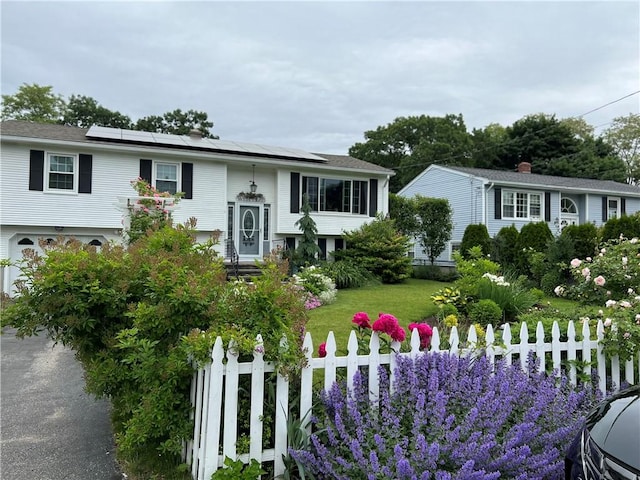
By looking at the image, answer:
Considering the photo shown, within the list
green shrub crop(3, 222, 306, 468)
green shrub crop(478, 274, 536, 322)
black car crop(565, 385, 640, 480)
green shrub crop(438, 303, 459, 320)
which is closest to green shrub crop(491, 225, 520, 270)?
green shrub crop(478, 274, 536, 322)

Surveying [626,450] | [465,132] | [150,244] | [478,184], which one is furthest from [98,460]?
[465,132]

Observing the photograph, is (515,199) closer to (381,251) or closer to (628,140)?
(381,251)

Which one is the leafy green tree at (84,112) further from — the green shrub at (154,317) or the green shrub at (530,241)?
the green shrub at (154,317)

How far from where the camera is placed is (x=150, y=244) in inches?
130

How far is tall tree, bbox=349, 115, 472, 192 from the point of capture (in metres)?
37.2

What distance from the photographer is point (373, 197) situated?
1688 centimetres

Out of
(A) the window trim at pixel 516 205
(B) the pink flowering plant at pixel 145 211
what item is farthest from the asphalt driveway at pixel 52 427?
(A) the window trim at pixel 516 205

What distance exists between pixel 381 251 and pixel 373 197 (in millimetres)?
3290

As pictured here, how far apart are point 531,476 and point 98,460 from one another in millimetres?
3102

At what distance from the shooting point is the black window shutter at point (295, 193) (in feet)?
50.9

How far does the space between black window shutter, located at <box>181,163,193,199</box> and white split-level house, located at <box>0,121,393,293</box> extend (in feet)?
0.11

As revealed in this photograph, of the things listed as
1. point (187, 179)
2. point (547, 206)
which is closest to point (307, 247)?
point (187, 179)

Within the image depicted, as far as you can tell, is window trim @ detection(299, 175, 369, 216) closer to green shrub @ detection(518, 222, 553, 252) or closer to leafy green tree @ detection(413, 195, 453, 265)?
leafy green tree @ detection(413, 195, 453, 265)

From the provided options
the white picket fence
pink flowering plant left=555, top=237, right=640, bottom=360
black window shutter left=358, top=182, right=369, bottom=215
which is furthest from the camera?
black window shutter left=358, top=182, right=369, bottom=215
